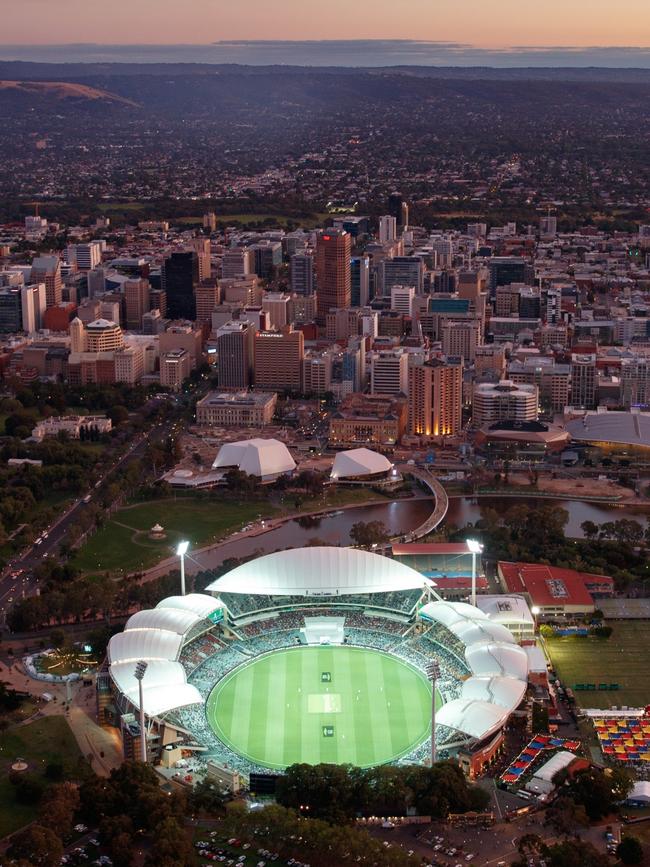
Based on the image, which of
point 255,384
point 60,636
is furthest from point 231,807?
point 255,384

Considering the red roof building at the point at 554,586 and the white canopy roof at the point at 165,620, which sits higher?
the white canopy roof at the point at 165,620

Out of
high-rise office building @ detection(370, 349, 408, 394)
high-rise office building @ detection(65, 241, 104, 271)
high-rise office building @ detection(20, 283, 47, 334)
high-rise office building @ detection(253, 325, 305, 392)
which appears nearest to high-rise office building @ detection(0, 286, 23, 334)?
high-rise office building @ detection(20, 283, 47, 334)

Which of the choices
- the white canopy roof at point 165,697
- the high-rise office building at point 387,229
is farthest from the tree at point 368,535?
the high-rise office building at point 387,229

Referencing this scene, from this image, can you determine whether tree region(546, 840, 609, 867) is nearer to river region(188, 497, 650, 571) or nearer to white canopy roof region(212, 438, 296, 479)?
river region(188, 497, 650, 571)

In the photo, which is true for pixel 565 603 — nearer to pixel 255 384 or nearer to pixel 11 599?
pixel 11 599

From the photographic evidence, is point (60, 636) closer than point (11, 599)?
Yes

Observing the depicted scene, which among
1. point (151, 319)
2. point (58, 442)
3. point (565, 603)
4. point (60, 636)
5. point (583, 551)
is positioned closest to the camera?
point (60, 636)

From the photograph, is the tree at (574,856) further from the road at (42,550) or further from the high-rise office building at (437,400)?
the high-rise office building at (437,400)
